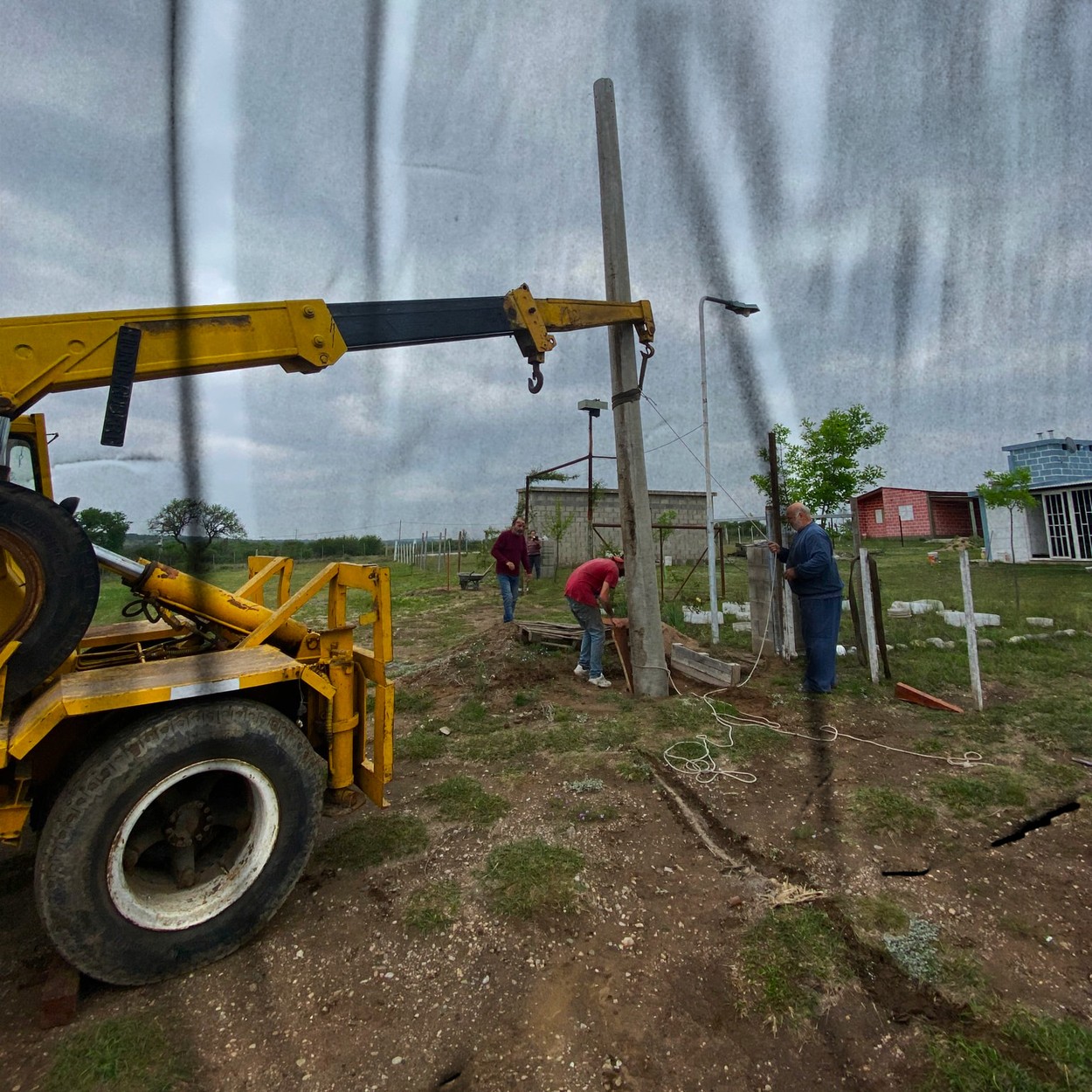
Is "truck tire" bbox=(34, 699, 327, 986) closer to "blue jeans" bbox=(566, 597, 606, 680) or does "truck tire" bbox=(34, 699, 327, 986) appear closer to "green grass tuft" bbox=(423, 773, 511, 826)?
"green grass tuft" bbox=(423, 773, 511, 826)

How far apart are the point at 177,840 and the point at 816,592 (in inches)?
225

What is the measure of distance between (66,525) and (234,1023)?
204 centimetres

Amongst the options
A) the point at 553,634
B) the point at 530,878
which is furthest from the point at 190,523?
the point at 553,634

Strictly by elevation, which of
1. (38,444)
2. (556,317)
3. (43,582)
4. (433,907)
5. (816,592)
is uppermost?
(556,317)

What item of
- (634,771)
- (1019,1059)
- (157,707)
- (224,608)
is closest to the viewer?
(1019,1059)

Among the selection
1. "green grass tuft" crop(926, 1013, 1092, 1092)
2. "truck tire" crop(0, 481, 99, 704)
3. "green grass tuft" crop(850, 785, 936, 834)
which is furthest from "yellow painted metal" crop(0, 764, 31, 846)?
"green grass tuft" crop(850, 785, 936, 834)

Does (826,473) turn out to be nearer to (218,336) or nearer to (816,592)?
(816,592)

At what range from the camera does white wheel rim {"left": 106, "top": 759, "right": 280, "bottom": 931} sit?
2439mm

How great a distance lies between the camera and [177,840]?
2.76 m

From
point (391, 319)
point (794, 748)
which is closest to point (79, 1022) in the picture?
point (391, 319)

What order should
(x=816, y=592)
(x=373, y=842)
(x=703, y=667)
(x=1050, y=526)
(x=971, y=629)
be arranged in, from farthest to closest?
(x=1050, y=526) < (x=703, y=667) < (x=816, y=592) < (x=971, y=629) < (x=373, y=842)

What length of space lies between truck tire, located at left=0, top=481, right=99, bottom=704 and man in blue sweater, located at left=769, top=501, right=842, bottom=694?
572 centimetres

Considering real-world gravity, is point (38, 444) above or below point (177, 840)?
above

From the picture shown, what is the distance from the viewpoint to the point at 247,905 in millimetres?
2707
